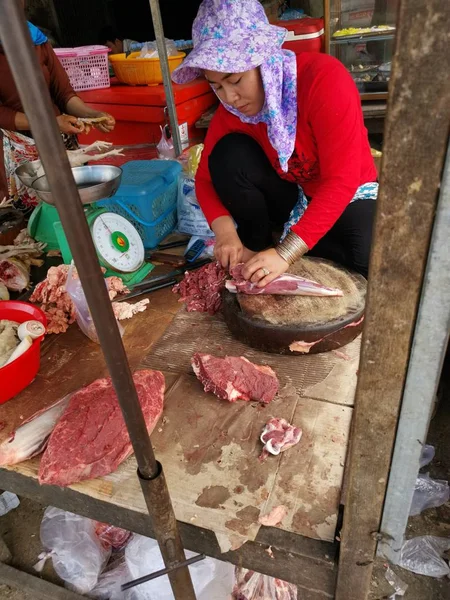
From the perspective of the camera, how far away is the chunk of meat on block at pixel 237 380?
196cm

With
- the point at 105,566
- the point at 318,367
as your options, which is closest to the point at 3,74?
the point at 318,367

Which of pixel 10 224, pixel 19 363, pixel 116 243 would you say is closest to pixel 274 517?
pixel 19 363

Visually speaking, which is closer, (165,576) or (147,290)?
(165,576)

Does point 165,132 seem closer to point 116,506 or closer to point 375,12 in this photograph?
point 375,12

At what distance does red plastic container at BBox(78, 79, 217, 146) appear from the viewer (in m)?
4.83

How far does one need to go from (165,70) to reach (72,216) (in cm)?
374

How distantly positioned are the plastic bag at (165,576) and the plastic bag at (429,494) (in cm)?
107

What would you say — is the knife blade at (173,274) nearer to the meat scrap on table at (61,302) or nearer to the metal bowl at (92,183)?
the meat scrap on table at (61,302)

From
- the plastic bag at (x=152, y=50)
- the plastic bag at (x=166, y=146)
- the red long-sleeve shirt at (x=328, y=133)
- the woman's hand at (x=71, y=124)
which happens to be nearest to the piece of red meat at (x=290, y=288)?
the red long-sleeve shirt at (x=328, y=133)

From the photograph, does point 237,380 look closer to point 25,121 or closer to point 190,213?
point 190,213

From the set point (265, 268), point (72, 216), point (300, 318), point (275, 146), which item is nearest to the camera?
point (72, 216)

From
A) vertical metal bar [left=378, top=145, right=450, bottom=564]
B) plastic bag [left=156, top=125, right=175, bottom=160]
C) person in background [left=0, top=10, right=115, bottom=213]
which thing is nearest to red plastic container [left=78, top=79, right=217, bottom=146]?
plastic bag [left=156, top=125, right=175, bottom=160]

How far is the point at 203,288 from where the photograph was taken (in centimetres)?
273

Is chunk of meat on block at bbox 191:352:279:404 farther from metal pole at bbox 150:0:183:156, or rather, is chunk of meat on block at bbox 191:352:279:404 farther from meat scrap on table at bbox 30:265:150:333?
metal pole at bbox 150:0:183:156
